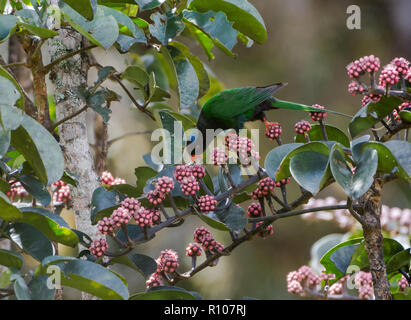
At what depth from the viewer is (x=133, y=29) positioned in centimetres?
110

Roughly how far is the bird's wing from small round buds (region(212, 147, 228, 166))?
108 cm

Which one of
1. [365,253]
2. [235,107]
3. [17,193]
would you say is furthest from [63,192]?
[235,107]

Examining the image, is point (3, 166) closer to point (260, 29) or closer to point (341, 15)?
point (260, 29)

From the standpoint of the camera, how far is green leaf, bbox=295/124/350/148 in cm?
110

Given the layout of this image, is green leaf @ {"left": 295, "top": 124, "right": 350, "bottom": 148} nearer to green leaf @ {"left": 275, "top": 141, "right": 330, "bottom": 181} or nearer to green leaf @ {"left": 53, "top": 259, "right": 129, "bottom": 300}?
green leaf @ {"left": 275, "top": 141, "right": 330, "bottom": 181}

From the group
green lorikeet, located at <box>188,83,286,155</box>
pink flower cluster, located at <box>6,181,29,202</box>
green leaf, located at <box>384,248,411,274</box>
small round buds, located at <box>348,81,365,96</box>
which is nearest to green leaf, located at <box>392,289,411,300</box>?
green leaf, located at <box>384,248,411,274</box>

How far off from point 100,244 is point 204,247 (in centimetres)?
22

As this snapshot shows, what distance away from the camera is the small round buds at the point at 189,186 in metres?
1.01

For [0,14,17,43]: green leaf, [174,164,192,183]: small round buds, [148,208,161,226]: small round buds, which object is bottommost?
[148,208,161,226]: small round buds

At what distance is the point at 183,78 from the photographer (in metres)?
1.20

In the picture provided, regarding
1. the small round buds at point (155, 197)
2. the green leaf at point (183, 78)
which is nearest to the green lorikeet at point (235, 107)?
the green leaf at point (183, 78)

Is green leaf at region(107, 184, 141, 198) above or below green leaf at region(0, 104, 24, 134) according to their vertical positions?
above

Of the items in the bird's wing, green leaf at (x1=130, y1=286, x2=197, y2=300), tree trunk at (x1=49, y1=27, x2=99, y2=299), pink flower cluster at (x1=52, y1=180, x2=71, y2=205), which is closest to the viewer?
green leaf at (x1=130, y1=286, x2=197, y2=300)
